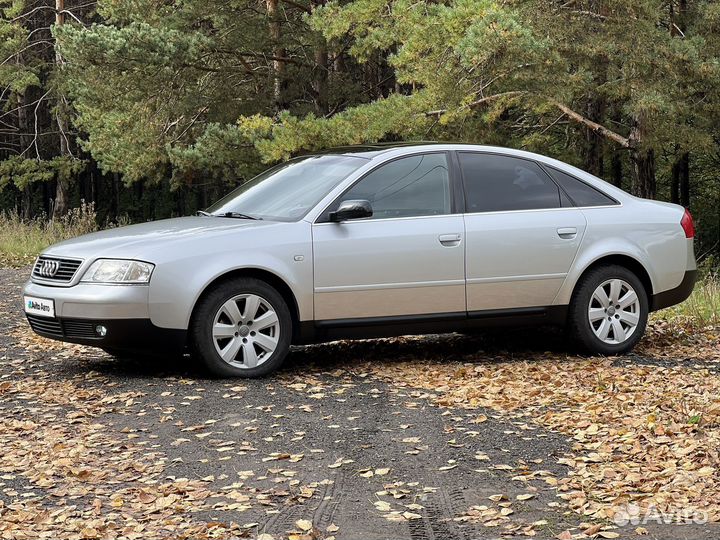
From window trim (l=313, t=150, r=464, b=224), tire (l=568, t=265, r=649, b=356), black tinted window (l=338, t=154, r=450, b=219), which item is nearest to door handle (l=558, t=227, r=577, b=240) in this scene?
tire (l=568, t=265, r=649, b=356)

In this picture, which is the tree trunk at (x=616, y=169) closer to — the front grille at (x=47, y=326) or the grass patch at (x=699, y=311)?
the grass patch at (x=699, y=311)

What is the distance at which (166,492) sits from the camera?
5.53 metres

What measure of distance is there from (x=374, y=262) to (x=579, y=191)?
1976 mm

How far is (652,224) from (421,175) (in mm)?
2043

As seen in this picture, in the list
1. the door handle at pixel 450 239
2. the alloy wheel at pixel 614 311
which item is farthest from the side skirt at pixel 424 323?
the door handle at pixel 450 239

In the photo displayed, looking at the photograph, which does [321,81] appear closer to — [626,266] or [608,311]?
[626,266]

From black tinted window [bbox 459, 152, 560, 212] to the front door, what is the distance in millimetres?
212

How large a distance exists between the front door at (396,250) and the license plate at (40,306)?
6.34ft

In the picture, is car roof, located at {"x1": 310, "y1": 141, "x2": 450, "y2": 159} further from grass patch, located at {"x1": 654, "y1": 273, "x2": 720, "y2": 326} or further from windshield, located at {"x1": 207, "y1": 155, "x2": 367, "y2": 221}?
grass patch, located at {"x1": 654, "y1": 273, "x2": 720, "y2": 326}

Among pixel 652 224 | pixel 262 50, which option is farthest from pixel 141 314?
pixel 262 50

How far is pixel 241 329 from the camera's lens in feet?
26.9

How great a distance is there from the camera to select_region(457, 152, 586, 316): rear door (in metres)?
8.83

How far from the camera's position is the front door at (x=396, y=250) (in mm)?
8422

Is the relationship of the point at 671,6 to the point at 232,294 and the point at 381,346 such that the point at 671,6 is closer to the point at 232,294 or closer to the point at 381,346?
the point at 381,346
